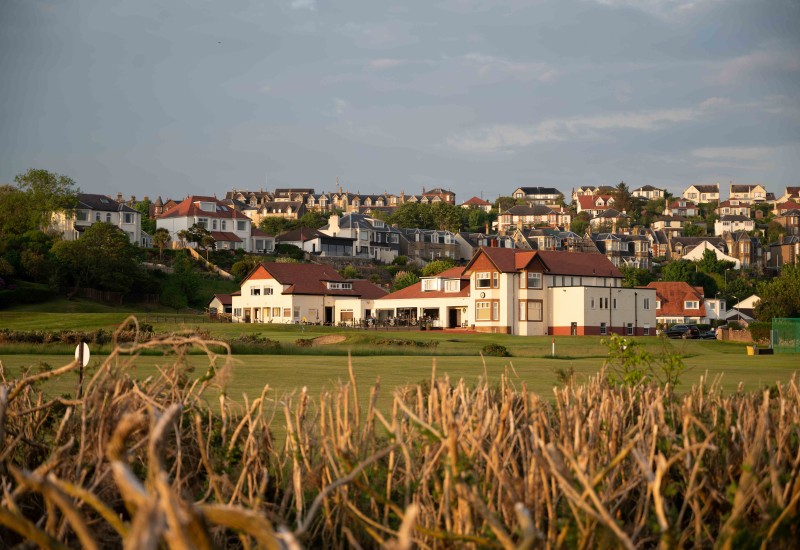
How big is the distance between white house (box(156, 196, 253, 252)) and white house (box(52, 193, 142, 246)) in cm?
629

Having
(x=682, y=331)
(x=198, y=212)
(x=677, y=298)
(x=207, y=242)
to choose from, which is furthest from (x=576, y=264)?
(x=198, y=212)

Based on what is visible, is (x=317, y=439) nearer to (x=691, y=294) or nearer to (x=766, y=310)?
(x=766, y=310)

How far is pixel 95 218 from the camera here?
5044 inches

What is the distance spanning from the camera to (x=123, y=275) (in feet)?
309

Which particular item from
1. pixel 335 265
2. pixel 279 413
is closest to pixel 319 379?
pixel 279 413

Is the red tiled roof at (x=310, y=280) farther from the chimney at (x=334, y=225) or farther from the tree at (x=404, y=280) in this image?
the chimney at (x=334, y=225)

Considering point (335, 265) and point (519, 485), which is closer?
point (519, 485)

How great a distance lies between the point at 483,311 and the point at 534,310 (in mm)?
3979

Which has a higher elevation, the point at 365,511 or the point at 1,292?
the point at 1,292

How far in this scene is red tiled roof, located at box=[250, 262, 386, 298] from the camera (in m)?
93.2

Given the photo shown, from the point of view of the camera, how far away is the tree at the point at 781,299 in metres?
85.5

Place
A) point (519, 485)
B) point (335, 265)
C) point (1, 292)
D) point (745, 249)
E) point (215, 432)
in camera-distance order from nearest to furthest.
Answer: point (519, 485) < point (215, 432) < point (1, 292) < point (335, 265) < point (745, 249)

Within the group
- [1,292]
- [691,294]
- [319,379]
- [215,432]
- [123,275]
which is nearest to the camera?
[215,432]

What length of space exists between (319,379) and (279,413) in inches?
409
